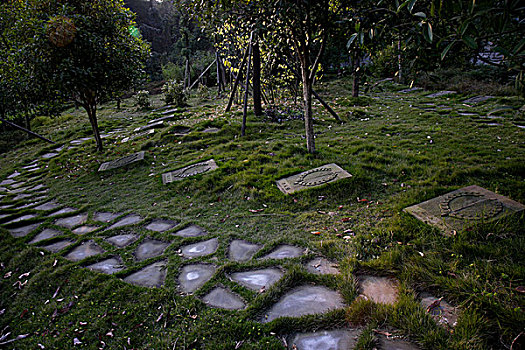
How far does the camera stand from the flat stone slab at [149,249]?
291 cm

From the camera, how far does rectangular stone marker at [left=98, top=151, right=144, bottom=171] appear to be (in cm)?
629

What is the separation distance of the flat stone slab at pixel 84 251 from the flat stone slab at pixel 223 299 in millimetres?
1724

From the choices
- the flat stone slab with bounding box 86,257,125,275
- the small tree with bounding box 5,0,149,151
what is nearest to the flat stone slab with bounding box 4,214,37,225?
the flat stone slab with bounding box 86,257,125,275

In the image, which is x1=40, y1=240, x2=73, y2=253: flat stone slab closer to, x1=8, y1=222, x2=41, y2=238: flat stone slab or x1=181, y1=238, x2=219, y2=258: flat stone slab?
x1=8, y1=222, x2=41, y2=238: flat stone slab

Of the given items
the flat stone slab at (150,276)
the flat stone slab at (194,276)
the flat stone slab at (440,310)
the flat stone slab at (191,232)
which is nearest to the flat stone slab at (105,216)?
the flat stone slab at (191,232)

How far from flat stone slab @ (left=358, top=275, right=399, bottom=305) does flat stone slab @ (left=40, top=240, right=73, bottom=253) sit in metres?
3.54

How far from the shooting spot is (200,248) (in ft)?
9.62

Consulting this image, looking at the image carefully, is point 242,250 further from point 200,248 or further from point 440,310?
Result: point 440,310

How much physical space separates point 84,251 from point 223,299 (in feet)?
6.93

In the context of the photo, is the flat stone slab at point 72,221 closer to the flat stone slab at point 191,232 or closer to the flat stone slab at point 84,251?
the flat stone slab at point 84,251

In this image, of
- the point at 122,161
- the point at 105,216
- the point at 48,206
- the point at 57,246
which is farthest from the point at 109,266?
the point at 122,161

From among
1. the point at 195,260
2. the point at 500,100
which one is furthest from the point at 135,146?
the point at 500,100

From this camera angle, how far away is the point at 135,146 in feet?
24.4

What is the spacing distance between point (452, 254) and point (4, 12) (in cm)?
1479
